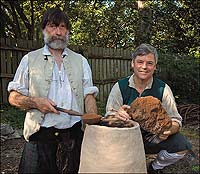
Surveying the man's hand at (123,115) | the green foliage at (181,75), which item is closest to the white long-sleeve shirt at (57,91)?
the man's hand at (123,115)

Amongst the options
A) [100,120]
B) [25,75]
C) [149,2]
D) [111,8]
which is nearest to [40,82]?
[25,75]

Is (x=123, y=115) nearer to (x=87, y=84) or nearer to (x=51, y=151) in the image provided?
(x=87, y=84)

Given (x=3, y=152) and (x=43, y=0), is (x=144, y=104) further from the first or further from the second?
(x=43, y=0)

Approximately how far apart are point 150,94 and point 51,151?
0.89 meters

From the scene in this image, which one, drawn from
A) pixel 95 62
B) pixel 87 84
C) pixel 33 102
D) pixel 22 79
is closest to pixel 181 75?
pixel 95 62

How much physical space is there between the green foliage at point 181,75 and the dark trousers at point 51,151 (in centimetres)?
618

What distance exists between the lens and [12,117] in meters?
6.42

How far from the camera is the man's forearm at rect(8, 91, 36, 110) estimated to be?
235 centimetres

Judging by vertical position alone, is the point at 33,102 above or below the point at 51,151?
above

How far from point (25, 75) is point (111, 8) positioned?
9.39m

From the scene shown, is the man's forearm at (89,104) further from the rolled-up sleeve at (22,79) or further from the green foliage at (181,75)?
the green foliage at (181,75)

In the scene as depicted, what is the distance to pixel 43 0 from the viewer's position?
1061 centimetres

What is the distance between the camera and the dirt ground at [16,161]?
14.0ft

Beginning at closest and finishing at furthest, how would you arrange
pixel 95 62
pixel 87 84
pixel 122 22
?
pixel 87 84
pixel 95 62
pixel 122 22
